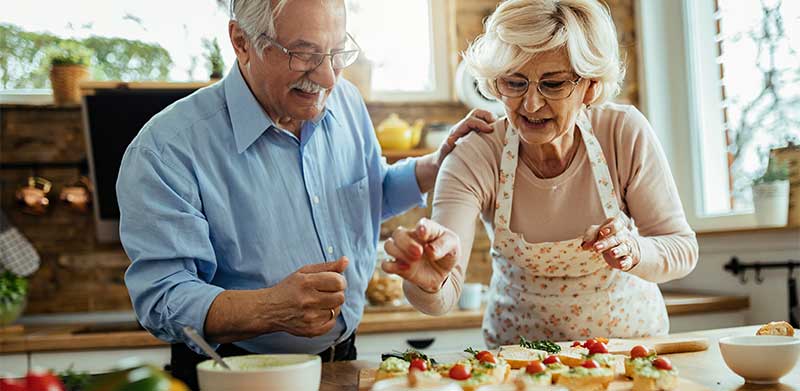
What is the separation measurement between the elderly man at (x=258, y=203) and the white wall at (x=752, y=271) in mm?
1695

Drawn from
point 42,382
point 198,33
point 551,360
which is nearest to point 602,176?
point 551,360

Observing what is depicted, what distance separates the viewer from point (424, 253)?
1.46m

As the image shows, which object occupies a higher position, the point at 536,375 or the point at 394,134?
the point at 394,134

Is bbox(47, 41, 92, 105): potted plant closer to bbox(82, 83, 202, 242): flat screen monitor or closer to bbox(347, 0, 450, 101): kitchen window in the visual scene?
bbox(82, 83, 202, 242): flat screen monitor

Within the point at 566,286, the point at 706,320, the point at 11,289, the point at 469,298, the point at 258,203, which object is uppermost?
the point at 258,203

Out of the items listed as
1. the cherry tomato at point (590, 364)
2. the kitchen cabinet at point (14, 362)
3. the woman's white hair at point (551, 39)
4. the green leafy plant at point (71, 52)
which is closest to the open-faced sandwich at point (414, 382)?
the cherry tomato at point (590, 364)

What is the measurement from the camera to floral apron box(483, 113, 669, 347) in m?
1.84

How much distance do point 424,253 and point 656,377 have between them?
1.46ft

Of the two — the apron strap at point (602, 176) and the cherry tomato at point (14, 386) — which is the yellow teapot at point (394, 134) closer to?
the apron strap at point (602, 176)

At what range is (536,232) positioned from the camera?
6.11ft

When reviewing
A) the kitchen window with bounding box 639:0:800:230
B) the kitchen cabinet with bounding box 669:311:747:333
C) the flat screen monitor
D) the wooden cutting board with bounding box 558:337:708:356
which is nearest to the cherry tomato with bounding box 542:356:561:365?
the wooden cutting board with bounding box 558:337:708:356

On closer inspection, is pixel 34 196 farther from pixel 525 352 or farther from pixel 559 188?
pixel 525 352

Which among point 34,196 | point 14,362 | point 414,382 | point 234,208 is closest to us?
point 414,382

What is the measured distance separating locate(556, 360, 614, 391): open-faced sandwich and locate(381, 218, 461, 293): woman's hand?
12.1 inches
